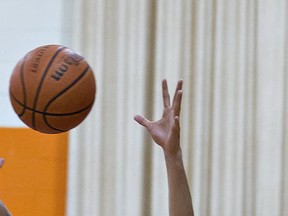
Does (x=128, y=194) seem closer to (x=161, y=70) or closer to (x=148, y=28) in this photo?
(x=161, y=70)

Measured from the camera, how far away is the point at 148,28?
369cm

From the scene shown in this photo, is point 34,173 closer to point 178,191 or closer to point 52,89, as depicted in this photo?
point 52,89

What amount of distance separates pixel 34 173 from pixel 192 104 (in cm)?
116

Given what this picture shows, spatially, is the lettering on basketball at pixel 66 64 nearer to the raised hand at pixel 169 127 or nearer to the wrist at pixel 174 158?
the raised hand at pixel 169 127

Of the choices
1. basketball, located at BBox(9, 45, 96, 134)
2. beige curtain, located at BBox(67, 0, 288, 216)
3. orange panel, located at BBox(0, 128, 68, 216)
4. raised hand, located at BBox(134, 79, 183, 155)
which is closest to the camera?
raised hand, located at BBox(134, 79, 183, 155)

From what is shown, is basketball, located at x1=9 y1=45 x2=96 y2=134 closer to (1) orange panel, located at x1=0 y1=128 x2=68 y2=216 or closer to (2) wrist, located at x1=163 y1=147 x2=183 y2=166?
(2) wrist, located at x1=163 y1=147 x2=183 y2=166

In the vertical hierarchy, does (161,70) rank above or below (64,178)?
above

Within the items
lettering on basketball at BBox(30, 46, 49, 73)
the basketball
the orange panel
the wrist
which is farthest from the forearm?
the orange panel

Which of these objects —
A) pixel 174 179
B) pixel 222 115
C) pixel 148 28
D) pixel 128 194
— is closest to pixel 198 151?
pixel 222 115

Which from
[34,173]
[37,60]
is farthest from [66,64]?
[34,173]

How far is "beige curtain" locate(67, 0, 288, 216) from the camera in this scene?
3.56 m

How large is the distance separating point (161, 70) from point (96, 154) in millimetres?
704

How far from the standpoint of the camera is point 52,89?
7.00 feet

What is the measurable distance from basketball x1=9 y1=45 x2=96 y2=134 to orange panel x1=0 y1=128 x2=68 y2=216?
1.48m
